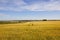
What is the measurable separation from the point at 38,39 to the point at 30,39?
1.67 ft

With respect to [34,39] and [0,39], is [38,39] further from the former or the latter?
[0,39]

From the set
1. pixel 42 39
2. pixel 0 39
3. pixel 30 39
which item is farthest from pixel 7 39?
pixel 42 39

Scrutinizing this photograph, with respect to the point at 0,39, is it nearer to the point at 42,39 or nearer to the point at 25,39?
the point at 25,39

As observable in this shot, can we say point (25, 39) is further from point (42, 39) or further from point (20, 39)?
point (42, 39)

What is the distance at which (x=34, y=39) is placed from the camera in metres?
9.62

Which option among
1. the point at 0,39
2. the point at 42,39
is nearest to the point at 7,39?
the point at 0,39

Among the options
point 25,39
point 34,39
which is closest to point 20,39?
point 25,39

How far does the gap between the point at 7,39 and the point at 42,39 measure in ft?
7.38

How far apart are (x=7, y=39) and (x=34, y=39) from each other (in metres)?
1.74

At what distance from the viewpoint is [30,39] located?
31.2ft

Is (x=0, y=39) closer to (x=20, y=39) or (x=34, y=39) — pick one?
(x=20, y=39)

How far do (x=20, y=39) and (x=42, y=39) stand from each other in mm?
1410

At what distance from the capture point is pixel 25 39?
961 cm

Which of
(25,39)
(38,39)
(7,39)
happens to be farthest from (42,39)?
(7,39)
